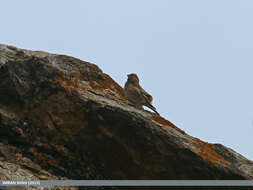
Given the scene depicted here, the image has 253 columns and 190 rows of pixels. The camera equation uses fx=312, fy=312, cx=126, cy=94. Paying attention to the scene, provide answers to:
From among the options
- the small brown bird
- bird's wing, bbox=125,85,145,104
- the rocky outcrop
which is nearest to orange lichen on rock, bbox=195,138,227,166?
the rocky outcrop

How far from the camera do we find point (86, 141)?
952 centimetres

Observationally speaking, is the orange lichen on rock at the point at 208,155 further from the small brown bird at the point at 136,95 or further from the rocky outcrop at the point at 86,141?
the small brown bird at the point at 136,95

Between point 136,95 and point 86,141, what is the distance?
396 centimetres

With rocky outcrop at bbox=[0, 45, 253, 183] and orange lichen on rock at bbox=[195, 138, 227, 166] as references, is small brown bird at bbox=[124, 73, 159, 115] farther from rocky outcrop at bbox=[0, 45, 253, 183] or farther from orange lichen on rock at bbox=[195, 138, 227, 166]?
orange lichen on rock at bbox=[195, 138, 227, 166]

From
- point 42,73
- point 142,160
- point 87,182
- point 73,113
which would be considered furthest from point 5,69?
point 142,160

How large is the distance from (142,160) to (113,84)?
15.8 feet

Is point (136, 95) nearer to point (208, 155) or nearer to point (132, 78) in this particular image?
point (132, 78)

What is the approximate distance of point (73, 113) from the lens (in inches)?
392

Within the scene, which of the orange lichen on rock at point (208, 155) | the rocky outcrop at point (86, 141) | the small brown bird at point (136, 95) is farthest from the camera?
the small brown bird at point (136, 95)

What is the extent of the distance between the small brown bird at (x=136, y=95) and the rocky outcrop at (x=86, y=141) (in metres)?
2.18

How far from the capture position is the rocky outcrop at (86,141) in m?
9.14

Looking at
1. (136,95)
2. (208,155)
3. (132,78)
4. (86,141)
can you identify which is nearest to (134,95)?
(136,95)

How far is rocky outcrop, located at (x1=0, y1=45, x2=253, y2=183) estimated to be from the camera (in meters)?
9.14

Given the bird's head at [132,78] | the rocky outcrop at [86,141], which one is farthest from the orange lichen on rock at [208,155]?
the bird's head at [132,78]
